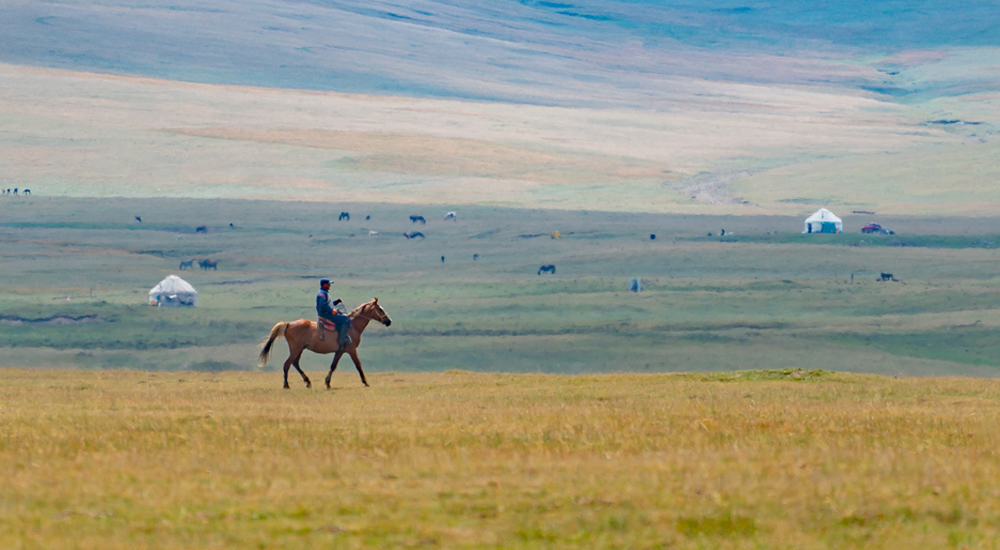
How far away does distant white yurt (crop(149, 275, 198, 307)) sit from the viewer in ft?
188

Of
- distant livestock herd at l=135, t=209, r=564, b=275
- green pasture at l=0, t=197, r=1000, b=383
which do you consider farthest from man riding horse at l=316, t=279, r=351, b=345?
distant livestock herd at l=135, t=209, r=564, b=275

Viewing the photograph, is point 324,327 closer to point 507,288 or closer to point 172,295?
point 172,295

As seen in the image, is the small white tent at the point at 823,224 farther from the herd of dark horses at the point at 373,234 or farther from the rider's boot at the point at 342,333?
the rider's boot at the point at 342,333

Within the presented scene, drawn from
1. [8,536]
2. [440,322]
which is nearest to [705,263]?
[440,322]

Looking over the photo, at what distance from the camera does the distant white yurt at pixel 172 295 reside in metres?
57.4

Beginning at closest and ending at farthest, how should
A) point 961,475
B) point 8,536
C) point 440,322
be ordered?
point 8,536
point 961,475
point 440,322

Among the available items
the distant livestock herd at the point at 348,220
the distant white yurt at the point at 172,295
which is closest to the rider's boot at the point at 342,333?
the distant white yurt at the point at 172,295

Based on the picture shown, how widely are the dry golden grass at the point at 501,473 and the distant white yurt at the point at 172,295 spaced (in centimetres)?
3648

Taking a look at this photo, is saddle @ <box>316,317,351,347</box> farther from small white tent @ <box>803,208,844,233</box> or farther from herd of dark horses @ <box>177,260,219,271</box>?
small white tent @ <box>803,208,844,233</box>

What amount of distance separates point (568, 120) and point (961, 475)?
542 ft

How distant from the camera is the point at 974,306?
184 ft

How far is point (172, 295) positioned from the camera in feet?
189

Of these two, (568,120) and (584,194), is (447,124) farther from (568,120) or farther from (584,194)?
(584,194)

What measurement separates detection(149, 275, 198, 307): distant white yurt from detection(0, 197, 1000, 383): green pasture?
1.42m
